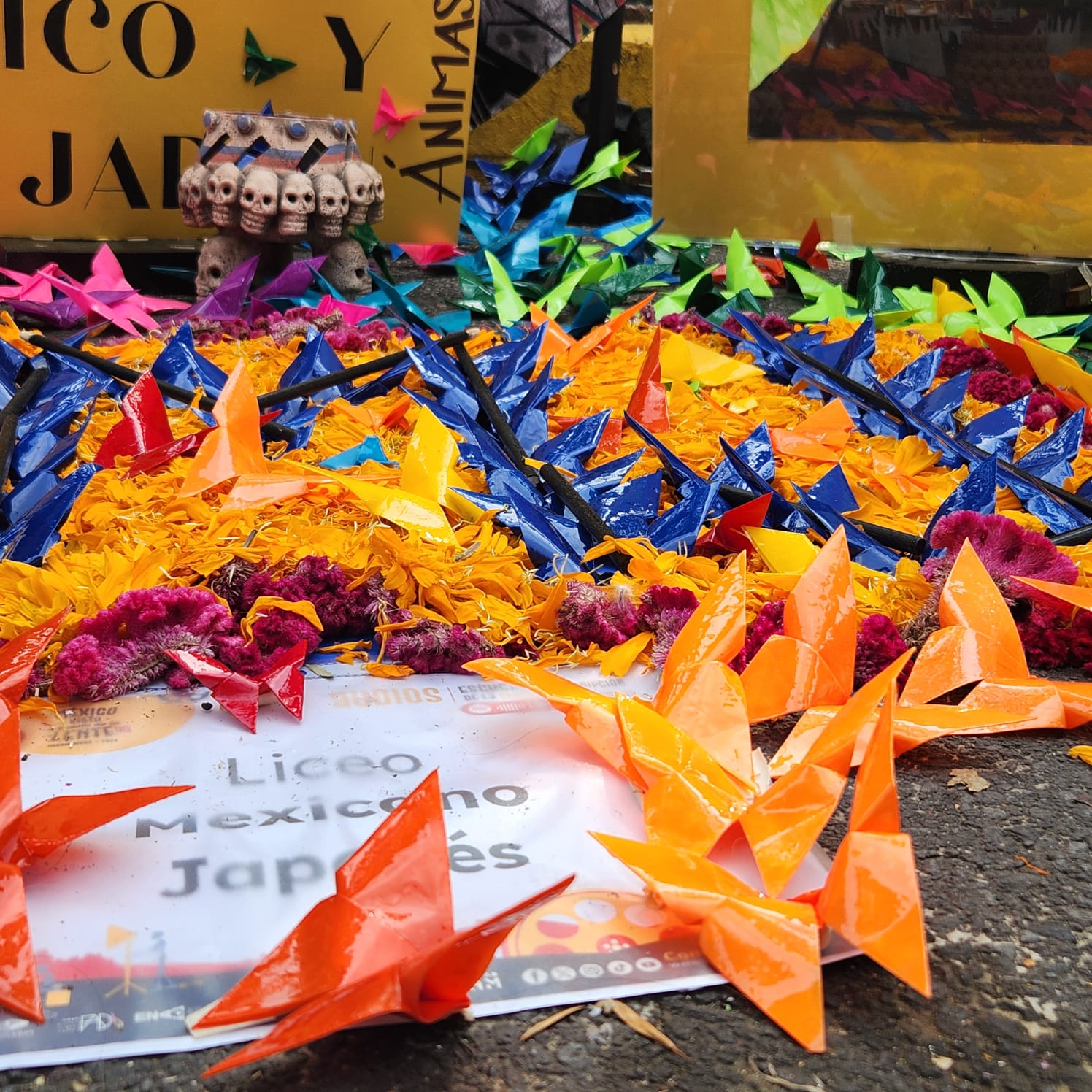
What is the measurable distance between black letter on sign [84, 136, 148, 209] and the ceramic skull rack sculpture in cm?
36

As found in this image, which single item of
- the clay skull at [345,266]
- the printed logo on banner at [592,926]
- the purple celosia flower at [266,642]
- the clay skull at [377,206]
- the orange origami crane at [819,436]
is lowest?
the printed logo on banner at [592,926]

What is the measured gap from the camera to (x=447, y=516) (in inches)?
54.2

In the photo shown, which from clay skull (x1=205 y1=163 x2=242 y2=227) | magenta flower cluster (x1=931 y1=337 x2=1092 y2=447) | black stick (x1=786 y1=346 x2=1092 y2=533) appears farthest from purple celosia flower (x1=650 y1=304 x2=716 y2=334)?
clay skull (x1=205 y1=163 x2=242 y2=227)

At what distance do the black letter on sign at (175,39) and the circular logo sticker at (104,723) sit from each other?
246cm

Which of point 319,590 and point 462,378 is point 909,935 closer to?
point 319,590

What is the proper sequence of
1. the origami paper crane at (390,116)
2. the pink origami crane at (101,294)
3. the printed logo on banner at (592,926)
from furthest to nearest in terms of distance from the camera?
the origami paper crane at (390,116) → the pink origami crane at (101,294) → the printed logo on banner at (592,926)

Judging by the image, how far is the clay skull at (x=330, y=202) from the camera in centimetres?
278

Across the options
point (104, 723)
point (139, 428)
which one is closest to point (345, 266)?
point (139, 428)

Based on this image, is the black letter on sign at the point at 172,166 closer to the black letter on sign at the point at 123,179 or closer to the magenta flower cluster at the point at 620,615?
the black letter on sign at the point at 123,179

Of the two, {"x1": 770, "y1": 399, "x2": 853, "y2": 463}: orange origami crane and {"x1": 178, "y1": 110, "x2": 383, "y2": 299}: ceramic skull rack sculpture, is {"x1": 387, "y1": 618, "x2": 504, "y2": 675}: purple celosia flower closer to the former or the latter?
{"x1": 770, "y1": 399, "x2": 853, "y2": 463}: orange origami crane

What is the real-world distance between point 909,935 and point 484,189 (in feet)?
12.0

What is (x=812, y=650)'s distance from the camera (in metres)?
1.07

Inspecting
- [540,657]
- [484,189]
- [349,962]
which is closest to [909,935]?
[349,962]

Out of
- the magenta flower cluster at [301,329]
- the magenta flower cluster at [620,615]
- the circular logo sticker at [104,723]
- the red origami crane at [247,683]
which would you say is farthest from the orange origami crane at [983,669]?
the magenta flower cluster at [301,329]
